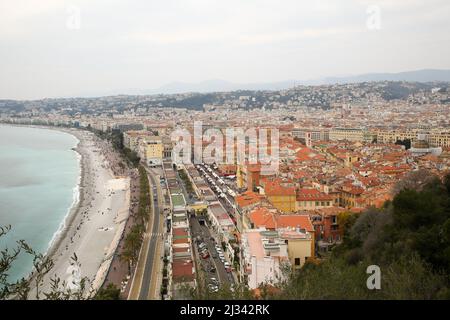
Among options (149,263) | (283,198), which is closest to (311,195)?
(283,198)

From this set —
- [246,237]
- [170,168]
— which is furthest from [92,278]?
[170,168]

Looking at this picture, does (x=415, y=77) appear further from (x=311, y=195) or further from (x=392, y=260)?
(x=392, y=260)

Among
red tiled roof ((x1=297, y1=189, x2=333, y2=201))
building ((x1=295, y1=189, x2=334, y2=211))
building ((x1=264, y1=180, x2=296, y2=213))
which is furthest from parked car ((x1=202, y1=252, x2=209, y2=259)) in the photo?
red tiled roof ((x1=297, y1=189, x2=333, y2=201))

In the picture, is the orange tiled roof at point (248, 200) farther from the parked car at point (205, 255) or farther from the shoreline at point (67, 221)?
the shoreline at point (67, 221)

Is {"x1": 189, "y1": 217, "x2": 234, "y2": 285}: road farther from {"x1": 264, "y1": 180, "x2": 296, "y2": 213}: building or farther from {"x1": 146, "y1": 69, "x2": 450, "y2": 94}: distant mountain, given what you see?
{"x1": 146, "y1": 69, "x2": 450, "y2": 94}: distant mountain

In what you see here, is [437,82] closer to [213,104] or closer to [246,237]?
[213,104]

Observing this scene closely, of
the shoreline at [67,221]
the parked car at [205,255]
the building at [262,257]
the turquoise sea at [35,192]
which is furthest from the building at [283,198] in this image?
the turquoise sea at [35,192]
